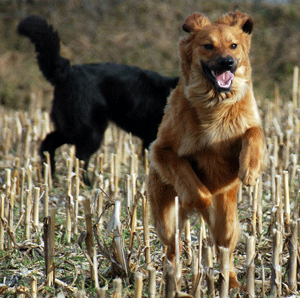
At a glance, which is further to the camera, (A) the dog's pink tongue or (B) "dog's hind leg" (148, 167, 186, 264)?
(B) "dog's hind leg" (148, 167, 186, 264)

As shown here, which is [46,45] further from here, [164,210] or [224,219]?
[224,219]

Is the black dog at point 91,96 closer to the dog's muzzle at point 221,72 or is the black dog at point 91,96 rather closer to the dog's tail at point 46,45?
the dog's tail at point 46,45

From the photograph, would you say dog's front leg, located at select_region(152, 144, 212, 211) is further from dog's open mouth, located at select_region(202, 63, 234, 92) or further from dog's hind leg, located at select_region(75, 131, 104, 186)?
dog's hind leg, located at select_region(75, 131, 104, 186)

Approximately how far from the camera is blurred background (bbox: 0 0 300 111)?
1223cm

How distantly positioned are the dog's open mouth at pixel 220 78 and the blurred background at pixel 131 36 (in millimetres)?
8808

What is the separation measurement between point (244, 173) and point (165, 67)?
10463mm

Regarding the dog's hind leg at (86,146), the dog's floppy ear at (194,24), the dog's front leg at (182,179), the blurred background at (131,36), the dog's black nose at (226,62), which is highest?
the blurred background at (131,36)

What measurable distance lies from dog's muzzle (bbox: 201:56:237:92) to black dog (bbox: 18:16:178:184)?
2.62 meters

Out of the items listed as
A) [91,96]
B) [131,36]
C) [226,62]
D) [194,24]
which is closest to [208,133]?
[226,62]

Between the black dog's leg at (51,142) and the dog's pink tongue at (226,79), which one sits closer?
the dog's pink tongue at (226,79)

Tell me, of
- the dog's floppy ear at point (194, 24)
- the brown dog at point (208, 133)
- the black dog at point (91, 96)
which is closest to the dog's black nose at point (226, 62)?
the brown dog at point (208, 133)

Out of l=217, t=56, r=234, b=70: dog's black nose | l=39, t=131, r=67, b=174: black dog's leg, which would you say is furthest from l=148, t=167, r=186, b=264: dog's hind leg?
l=39, t=131, r=67, b=174: black dog's leg

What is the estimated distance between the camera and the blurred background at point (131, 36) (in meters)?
12.2

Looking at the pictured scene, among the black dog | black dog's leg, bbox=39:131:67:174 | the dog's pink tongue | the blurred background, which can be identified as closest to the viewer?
the dog's pink tongue
